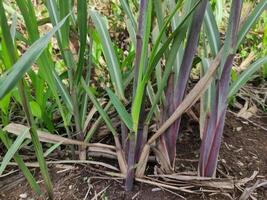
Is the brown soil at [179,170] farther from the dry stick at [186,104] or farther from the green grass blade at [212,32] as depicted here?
the green grass blade at [212,32]

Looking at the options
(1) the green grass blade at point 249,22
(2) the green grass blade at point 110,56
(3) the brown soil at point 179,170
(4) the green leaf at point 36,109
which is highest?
(1) the green grass blade at point 249,22

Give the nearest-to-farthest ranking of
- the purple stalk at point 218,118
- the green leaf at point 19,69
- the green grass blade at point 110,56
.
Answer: the green leaf at point 19,69, the purple stalk at point 218,118, the green grass blade at point 110,56

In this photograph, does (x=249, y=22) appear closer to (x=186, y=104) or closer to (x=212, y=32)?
(x=212, y=32)

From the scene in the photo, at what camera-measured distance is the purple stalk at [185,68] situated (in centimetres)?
76

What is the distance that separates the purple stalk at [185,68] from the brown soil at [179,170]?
0.26 feet

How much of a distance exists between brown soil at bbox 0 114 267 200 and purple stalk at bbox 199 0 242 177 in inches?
2.4

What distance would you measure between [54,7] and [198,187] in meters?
0.47

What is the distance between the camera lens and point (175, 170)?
923 mm

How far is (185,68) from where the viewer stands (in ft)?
2.65

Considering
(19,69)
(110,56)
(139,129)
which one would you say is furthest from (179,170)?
(19,69)

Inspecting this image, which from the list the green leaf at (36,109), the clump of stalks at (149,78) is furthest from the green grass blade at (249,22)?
the green leaf at (36,109)

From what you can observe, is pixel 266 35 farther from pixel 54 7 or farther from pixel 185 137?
pixel 54 7

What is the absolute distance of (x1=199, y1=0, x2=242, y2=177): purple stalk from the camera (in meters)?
0.72

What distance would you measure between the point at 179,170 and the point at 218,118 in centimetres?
18
